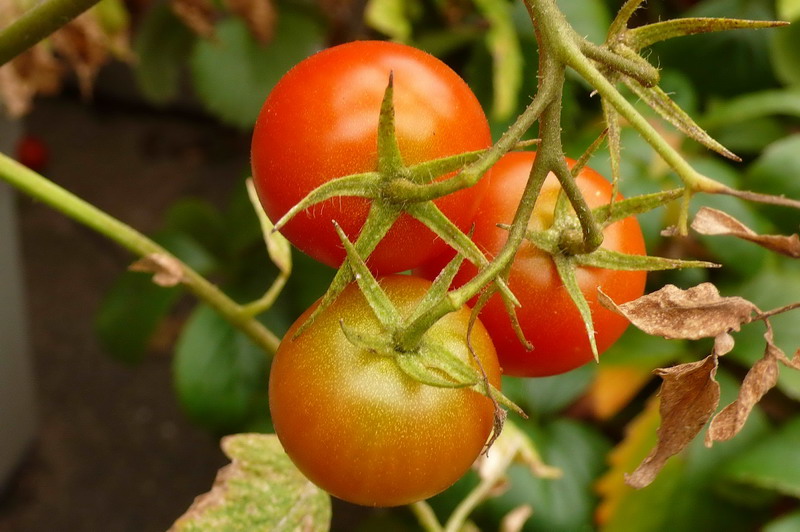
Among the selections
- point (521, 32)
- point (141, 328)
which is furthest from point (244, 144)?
point (521, 32)

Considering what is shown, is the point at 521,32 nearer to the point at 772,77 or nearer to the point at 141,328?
the point at 772,77

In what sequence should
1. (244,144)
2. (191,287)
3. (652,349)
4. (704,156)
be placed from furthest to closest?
(244,144), (704,156), (652,349), (191,287)

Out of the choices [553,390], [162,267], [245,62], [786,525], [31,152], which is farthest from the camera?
[31,152]

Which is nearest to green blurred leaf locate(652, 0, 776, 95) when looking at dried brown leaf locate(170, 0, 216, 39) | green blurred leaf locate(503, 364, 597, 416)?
green blurred leaf locate(503, 364, 597, 416)

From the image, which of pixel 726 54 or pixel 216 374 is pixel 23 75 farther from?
pixel 726 54

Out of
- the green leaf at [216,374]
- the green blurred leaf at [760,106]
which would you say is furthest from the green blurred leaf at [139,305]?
the green blurred leaf at [760,106]

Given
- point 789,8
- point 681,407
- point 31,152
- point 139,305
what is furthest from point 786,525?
point 31,152
